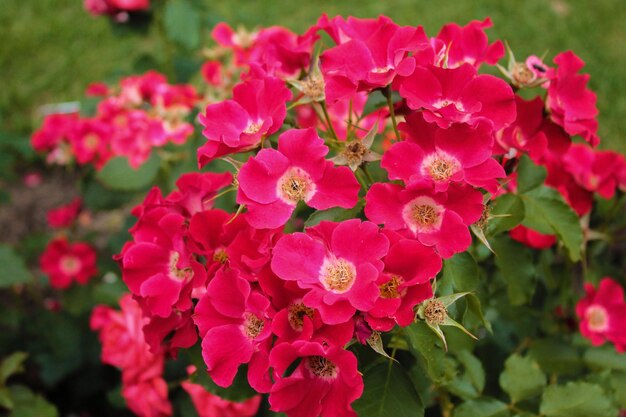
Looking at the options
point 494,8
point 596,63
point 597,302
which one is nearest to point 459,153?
point 597,302

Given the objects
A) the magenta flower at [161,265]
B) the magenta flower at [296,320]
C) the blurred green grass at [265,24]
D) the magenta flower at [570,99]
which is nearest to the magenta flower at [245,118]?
the magenta flower at [161,265]

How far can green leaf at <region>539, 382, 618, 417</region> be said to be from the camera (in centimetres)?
120

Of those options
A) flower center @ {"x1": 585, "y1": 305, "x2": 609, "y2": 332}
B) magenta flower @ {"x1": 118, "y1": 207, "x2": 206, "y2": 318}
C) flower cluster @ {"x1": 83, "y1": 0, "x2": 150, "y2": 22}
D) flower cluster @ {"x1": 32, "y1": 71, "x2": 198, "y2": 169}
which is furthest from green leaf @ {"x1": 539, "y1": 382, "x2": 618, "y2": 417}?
flower cluster @ {"x1": 83, "y1": 0, "x2": 150, "y2": 22}

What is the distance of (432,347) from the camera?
939 mm

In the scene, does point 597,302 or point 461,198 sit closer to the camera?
point 461,198

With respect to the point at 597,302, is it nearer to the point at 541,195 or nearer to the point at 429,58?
the point at 541,195

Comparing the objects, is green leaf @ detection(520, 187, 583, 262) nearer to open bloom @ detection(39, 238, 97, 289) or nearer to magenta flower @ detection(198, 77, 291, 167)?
magenta flower @ detection(198, 77, 291, 167)

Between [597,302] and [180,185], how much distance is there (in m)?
0.98

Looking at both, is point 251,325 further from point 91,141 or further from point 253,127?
point 91,141

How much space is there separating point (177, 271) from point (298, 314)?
218mm

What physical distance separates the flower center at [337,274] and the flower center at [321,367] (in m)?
0.11

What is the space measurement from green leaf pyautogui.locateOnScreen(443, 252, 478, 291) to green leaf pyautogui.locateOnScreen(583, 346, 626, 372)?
610 millimetres

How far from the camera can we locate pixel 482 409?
1.21 metres

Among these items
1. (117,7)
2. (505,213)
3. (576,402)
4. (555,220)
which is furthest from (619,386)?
(117,7)
